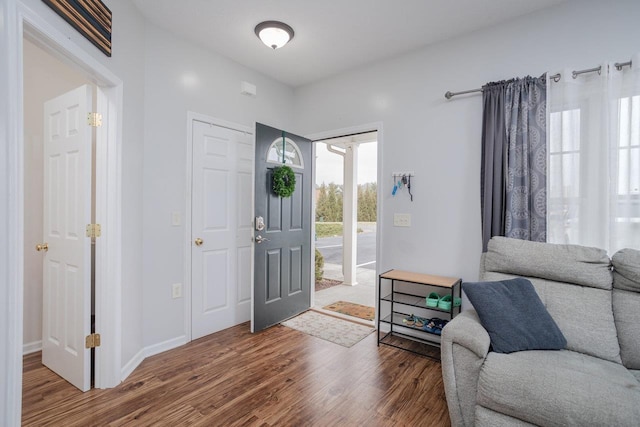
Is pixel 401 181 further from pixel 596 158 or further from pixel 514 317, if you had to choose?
pixel 514 317

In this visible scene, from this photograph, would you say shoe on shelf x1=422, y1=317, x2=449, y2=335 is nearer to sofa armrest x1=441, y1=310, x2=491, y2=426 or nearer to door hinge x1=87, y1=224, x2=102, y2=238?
sofa armrest x1=441, y1=310, x2=491, y2=426

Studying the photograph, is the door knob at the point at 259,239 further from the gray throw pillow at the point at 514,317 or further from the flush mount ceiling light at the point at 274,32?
the gray throw pillow at the point at 514,317

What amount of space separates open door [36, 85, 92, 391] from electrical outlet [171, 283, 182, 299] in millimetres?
729

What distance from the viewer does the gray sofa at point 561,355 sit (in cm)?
131

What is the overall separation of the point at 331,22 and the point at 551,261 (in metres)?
2.40

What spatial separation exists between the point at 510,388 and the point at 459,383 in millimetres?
291

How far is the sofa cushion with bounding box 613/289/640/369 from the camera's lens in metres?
1.67

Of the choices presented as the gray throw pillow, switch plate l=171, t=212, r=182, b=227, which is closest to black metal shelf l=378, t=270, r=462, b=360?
the gray throw pillow

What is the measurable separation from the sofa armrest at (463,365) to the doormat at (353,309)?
189cm

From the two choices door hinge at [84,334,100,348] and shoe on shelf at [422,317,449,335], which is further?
shoe on shelf at [422,317,449,335]

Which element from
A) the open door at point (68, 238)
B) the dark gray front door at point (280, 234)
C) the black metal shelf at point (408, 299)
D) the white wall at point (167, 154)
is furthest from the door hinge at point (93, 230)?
the black metal shelf at point (408, 299)

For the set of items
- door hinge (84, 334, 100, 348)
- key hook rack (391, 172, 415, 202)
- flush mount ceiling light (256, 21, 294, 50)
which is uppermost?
flush mount ceiling light (256, 21, 294, 50)

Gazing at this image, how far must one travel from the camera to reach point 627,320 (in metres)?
1.75

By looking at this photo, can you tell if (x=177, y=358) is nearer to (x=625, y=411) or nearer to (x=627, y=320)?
(x=625, y=411)
